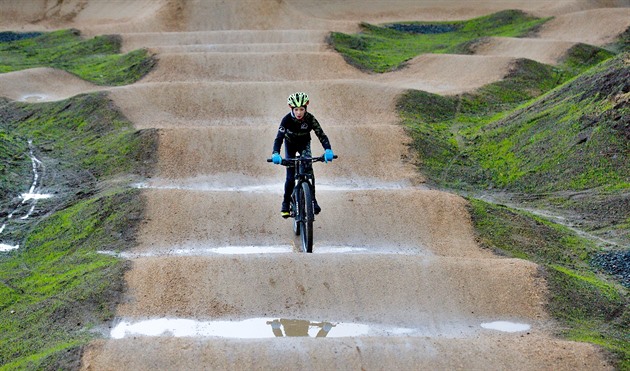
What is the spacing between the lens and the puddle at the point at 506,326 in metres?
12.2

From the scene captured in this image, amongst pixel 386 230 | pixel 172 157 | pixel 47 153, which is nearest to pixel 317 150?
pixel 172 157

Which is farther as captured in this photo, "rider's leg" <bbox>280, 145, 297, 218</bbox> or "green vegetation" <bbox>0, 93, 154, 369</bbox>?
"rider's leg" <bbox>280, 145, 297, 218</bbox>

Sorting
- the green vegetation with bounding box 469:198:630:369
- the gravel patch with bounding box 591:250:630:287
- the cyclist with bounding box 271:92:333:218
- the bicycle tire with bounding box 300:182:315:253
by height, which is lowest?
the gravel patch with bounding box 591:250:630:287

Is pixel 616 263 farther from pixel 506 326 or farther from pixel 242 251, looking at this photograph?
pixel 242 251

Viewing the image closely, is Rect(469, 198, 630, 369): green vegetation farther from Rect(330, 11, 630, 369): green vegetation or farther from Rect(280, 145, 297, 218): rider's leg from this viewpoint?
Rect(280, 145, 297, 218): rider's leg

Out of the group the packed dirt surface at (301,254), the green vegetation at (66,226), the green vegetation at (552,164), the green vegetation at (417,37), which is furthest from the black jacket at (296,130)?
the green vegetation at (417,37)

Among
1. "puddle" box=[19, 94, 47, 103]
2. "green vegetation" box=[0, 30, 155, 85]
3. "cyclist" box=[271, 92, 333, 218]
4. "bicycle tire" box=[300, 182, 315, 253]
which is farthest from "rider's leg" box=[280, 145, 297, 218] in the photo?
"green vegetation" box=[0, 30, 155, 85]

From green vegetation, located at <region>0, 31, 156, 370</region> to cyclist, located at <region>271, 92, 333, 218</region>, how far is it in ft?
11.3

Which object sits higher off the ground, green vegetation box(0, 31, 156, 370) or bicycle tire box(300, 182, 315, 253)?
bicycle tire box(300, 182, 315, 253)

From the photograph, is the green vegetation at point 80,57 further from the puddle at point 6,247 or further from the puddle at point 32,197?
the puddle at point 6,247

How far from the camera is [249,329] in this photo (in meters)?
12.1

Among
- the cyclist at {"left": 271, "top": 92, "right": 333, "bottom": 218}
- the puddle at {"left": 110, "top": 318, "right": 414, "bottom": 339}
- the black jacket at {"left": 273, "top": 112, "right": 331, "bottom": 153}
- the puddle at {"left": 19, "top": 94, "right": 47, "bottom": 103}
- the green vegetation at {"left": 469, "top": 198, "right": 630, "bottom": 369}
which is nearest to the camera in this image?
the puddle at {"left": 110, "top": 318, "right": 414, "bottom": 339}

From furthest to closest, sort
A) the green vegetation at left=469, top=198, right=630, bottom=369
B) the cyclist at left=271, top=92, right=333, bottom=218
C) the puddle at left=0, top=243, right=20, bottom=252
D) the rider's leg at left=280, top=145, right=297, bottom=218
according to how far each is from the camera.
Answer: the puddle at left=0, top=243, right=20, bottom=252 < the rider's leg at left=280, top=145, right=297, bottom=218 < the cyclist at left=271, top=92, right=333, bottom=218 < the green vegetation at left=469, top=198, right=630, bottom=369

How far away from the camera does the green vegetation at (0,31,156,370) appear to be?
1211 centimetres
